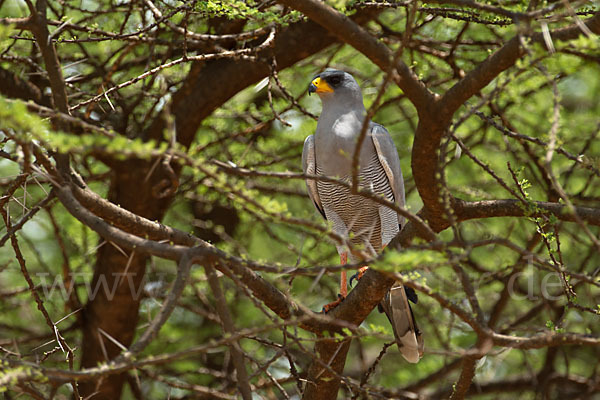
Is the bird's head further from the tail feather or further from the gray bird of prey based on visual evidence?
the tail feather

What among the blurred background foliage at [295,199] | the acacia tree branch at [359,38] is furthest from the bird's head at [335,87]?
the acacia tree branch at [359,38]

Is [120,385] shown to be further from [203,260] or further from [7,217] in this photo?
[203,260]

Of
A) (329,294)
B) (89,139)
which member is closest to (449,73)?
(329,294)

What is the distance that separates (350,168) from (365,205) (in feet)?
1.38

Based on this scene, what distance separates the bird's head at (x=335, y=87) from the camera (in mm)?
4574

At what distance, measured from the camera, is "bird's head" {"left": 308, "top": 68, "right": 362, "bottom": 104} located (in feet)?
15.0

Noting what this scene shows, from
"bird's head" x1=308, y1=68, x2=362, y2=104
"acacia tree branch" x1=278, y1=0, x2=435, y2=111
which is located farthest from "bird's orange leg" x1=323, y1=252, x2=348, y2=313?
"acacia tree branch" x1=278, y1=0, x2=435, y2=111

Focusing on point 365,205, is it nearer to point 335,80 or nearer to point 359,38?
point 335,80

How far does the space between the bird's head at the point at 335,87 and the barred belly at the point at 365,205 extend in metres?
0.49

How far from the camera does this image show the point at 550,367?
5465mm

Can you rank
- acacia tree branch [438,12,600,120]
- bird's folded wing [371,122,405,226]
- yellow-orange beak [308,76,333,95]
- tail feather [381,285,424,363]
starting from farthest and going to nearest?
yellow-orange beak [308,76,333,95]
bird's folded wing [371,122,405,226]
tail feather [381,285,424,363]
acacia tree branch [438,12,600,120]

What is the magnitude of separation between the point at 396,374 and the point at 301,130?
2595 millimetres

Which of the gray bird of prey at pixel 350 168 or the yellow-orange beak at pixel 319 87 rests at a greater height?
the yellow-orange beak at pixel 319 87

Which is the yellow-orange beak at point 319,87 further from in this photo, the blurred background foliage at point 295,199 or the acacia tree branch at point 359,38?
the acacia tree branch at point 359,38
